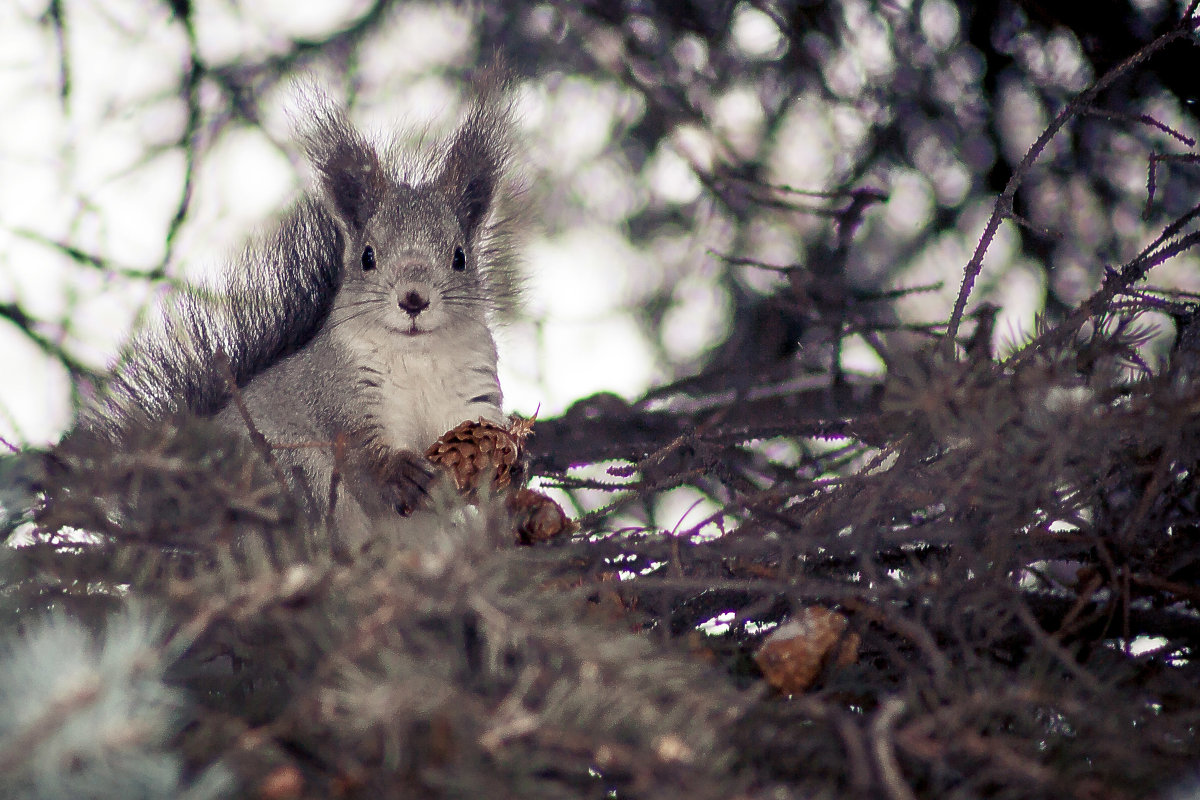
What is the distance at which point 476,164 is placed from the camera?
46.6 inches

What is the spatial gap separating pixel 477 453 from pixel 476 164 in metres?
0.46

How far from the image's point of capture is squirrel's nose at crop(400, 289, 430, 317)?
41.5 inches

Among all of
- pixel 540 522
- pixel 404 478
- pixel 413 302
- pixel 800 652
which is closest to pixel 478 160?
pixel 413 302

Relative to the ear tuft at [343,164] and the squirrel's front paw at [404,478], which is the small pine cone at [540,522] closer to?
the squirrel's front paw at [404,478]

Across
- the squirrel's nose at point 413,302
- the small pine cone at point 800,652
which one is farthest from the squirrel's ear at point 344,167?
the small pine cone at point 800,652

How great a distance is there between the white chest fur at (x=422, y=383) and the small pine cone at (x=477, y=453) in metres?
0.17

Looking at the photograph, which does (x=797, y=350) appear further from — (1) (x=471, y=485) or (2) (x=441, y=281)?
(1) (x=471, y=485)

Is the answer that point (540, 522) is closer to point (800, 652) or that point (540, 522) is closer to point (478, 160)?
point (800, 652)

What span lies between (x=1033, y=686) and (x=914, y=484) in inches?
7.0

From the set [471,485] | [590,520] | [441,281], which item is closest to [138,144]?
[441,281]

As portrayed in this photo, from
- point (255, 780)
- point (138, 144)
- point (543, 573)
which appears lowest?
point (255, 780)

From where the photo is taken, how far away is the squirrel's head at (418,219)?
3.61 ft

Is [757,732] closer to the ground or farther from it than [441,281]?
closer to the ground

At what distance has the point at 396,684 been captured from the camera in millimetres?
315
